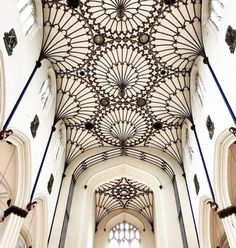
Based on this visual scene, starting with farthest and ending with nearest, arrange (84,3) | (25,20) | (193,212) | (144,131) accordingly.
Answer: (144,131) < (193,212) < (84,3) < (25,20)

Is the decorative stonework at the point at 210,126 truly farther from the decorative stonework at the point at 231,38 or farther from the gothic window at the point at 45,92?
the gothic window at the point at 45,92

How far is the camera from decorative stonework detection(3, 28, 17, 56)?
9.02 m

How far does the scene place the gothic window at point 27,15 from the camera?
10500 mm

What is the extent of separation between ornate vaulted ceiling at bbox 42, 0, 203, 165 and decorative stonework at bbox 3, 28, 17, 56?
9.64ft

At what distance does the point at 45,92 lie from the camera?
13.3m

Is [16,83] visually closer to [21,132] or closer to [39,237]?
[21,132]

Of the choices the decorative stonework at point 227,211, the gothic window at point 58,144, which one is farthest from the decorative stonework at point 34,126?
the decorative stonework at point 227,211

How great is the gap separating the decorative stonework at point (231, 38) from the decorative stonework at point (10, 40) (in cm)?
701

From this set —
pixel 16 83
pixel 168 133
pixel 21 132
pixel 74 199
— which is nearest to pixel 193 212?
pixel 168 133

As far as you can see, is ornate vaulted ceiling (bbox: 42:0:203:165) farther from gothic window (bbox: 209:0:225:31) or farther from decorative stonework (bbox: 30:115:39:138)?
decorative stonework (bbox: 30:115:39:138)

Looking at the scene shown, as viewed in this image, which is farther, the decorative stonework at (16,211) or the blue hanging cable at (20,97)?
the decorative stonework at (16,211)

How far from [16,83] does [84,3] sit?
196 inches

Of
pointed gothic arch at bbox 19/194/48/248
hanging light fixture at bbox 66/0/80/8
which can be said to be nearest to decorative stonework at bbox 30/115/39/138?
pointed gothic arch at bbox 19/194/48/248

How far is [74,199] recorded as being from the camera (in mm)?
15938
